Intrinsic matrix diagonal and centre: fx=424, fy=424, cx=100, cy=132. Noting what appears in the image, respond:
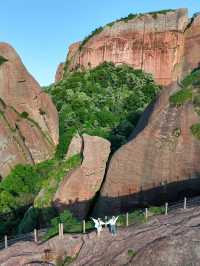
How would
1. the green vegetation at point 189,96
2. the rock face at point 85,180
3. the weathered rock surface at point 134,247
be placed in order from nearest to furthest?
the weathered rock surface at point 134,247
the green vegetation at point 189,96
the rock face at point 85,180

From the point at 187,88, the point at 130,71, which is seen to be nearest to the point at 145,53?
the point at 130,71

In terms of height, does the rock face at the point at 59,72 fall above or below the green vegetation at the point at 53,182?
above

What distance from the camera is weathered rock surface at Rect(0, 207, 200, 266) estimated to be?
1460 cm

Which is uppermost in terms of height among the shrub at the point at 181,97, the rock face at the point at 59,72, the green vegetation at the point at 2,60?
the rock face at the point at 59,72

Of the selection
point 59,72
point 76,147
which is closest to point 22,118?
point 76,147

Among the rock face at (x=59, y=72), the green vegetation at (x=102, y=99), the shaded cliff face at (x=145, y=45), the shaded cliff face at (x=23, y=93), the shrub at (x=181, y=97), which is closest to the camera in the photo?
the shrub at (x=181, y=97)

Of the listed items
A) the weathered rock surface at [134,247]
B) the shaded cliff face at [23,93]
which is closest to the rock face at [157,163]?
the weathered rock surface at [134,247]

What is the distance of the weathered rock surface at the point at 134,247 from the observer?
14602 mm

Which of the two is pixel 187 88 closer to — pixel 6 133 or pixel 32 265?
pixel 32 265

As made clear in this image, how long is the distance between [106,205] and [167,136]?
5756 millimetres

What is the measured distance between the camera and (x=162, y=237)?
15414 millimetres

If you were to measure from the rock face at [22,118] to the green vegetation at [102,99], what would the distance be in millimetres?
2231

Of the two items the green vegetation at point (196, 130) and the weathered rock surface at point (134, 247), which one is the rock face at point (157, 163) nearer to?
the green vegetation at point (196, 130)

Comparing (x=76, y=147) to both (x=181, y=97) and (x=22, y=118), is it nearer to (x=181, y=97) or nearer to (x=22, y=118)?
(x=181, y=97)
